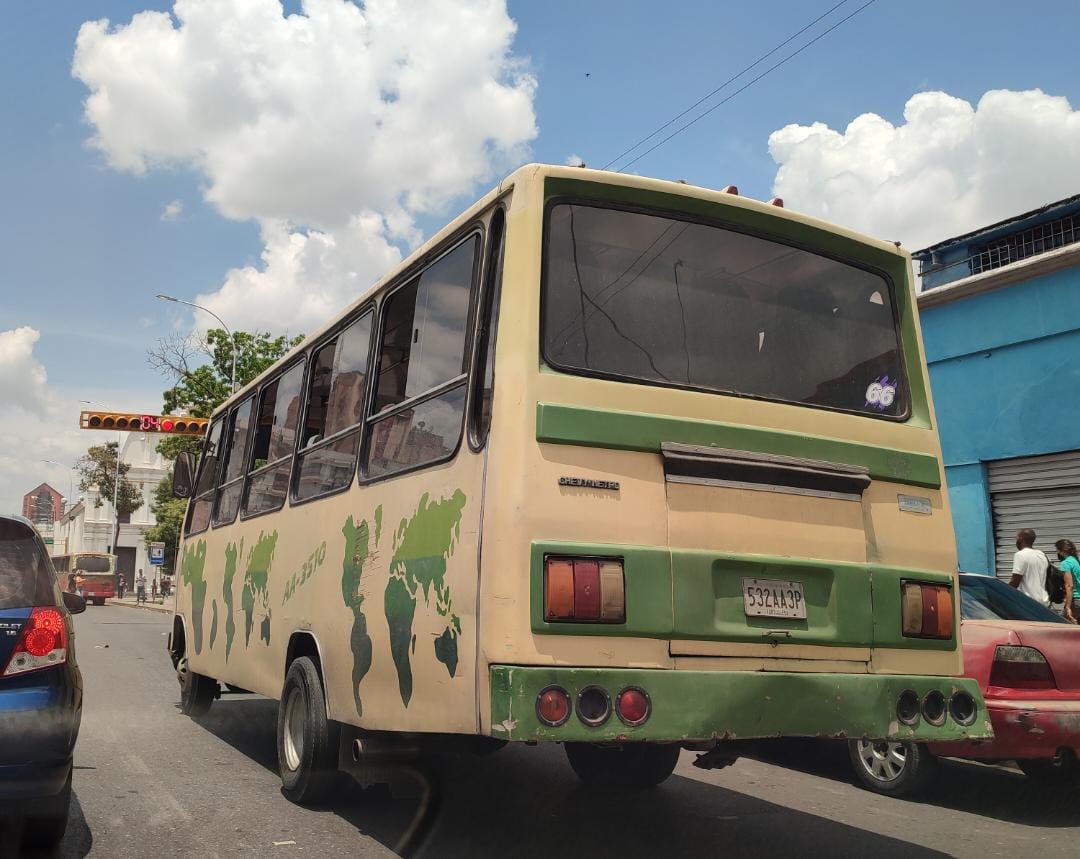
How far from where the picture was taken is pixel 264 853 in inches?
188

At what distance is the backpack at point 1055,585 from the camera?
11.9 m

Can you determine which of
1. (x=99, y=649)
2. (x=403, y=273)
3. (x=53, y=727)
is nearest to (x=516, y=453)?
(x=403, y=273)

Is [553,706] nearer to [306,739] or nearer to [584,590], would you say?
[584,590]

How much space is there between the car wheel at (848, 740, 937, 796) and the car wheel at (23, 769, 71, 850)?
4.38m

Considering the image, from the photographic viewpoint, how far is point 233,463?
8.25m

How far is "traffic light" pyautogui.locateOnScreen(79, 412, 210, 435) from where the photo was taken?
26828mm

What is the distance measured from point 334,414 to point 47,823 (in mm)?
2453

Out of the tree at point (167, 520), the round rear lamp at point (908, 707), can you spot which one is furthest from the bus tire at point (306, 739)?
the tree at point (167, 520)

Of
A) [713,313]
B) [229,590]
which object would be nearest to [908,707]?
[713,313]

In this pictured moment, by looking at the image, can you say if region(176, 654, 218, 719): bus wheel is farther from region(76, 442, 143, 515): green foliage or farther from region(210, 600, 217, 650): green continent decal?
region(76, 442, 143, 515): green foliage

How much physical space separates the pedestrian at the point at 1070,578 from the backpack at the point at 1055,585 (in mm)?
96

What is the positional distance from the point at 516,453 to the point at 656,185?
1421mm

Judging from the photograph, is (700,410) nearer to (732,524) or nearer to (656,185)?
(732,524)

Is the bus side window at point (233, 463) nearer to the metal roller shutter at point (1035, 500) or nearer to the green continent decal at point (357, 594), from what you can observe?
the green continent decal at point (357, 594)
